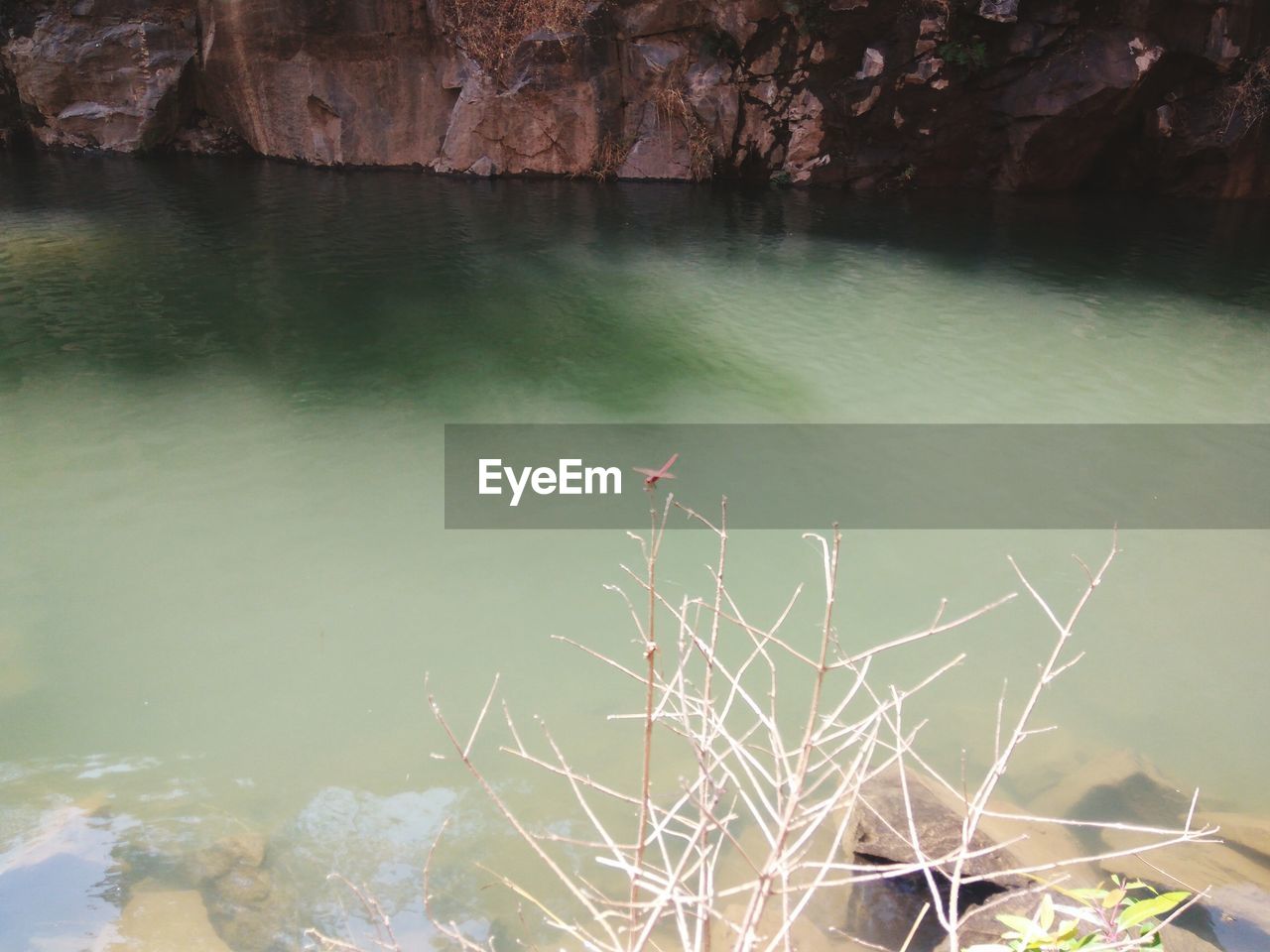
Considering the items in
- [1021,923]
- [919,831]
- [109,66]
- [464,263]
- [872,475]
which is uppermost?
[109,66]

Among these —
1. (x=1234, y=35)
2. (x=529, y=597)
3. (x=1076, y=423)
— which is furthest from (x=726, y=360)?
(x=1234, y=35)

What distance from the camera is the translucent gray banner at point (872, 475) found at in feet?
12.4

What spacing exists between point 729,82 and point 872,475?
739 cm

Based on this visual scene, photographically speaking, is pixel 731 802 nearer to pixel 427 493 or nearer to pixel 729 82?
pixel 427 493

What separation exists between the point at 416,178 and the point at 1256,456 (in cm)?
847

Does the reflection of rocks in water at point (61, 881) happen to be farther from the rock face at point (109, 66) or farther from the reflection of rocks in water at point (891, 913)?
the rock face at point (109, 66)

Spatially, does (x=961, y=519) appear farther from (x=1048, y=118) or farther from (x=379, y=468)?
(x=1048, y=118)

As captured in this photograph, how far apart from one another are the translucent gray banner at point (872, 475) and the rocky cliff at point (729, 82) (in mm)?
6362

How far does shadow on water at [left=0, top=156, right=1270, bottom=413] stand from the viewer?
5.18 m

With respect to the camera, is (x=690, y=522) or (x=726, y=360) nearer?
(x=690, y=522)

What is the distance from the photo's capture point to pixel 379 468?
13.1 feet

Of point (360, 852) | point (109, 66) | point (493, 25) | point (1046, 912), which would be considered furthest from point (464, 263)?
point (109, 66)

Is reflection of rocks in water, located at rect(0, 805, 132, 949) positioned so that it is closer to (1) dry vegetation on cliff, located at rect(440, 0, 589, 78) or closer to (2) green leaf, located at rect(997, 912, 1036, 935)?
(2) green leaf, located at rect(997, 912, 1036, 935)

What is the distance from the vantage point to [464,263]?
7090 mm
